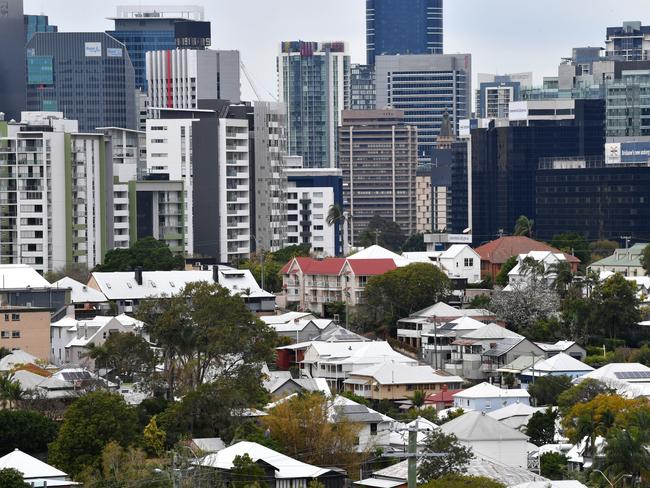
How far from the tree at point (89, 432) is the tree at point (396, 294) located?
40.8 meters

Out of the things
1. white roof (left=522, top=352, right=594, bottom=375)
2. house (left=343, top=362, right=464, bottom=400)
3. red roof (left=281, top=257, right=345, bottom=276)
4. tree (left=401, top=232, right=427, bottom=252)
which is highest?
red roof (left=281, top=257, right=345, bottom=276)

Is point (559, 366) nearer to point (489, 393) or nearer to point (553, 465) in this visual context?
point (489, 393)

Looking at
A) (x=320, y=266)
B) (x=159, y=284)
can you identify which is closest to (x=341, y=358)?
(x=159, y=284)

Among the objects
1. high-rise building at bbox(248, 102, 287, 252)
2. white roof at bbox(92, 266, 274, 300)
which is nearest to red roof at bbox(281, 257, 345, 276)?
white roof at bbox(92, 266, 274, 300)

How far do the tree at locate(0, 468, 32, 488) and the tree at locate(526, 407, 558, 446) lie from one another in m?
19.4

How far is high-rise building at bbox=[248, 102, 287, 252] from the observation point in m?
155

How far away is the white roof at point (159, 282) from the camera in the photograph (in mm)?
108750

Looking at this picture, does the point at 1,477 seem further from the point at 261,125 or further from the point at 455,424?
the point at 261,125

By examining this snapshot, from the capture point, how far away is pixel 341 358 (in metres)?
90.3

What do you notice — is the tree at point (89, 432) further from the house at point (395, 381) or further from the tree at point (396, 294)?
the tree at point (396, 294)

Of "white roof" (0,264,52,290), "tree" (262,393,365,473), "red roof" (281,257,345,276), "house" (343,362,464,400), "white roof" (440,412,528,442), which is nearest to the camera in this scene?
"tree" (262,393,365,473)

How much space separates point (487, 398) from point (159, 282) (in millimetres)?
35045

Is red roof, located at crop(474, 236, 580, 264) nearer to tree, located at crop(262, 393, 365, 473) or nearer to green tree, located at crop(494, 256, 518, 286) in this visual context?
green tree, located at crop(494, 256, 518, 286)

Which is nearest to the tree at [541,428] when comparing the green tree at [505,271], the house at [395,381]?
the house at [395,381]
